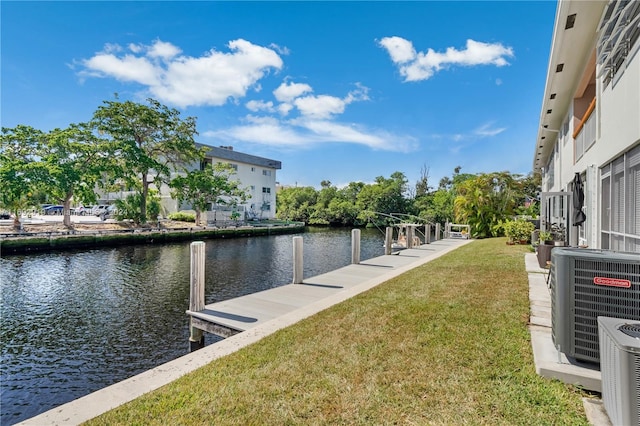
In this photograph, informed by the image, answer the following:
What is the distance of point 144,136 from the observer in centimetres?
2745

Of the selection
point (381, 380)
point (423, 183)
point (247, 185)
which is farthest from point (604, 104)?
point (423, 183)

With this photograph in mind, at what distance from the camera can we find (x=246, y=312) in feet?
20.0

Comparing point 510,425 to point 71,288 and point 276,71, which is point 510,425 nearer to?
point 71,288

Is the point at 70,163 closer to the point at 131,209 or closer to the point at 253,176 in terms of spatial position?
the point at 131,209

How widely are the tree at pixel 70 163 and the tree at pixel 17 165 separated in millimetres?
407

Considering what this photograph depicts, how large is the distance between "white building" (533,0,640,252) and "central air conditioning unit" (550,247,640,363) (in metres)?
2.35

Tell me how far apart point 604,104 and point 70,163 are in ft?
91.7

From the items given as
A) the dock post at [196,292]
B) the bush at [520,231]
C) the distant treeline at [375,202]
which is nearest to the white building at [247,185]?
the distant treeline at [375,202]

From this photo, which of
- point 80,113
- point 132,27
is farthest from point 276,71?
point 80,113

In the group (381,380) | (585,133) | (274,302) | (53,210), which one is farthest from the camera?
(53,210)

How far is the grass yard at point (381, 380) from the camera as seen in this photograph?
2.55 m

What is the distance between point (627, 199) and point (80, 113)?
3110 cm

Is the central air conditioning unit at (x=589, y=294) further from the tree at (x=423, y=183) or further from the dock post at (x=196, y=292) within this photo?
the tree at (x=423, y=183)

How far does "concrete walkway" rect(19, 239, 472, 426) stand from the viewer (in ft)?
9.56
